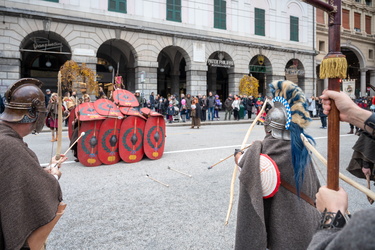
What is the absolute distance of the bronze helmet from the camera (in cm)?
185

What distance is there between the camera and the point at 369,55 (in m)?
36.5

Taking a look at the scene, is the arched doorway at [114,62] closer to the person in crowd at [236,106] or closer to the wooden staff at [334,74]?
the person in crowd at [236,106]

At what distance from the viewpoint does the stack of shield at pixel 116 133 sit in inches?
251

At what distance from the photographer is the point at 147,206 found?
3.98 m

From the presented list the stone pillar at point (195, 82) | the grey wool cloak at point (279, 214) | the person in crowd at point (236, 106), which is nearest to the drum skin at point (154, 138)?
the grey wool cloak at point (279, 214)

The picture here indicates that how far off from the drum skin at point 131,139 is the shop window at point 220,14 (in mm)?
17781

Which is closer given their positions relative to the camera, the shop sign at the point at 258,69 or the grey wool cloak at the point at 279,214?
the grey wool cloak at the point at 279,214

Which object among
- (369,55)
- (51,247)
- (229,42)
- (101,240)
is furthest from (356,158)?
(369,55)

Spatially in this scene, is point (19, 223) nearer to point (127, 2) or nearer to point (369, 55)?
point (127, 2)

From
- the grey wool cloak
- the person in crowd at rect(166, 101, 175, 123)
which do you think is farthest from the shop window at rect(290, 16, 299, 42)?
the grey wool cloak

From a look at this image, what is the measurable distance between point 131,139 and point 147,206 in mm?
2983

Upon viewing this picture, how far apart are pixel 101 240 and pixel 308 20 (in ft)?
97.8

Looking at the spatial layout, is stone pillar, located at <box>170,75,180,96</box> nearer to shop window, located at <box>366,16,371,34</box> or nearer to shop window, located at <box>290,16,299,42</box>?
shop window, located at <box>290,16,299,42</box>

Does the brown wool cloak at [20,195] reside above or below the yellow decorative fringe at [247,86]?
below
